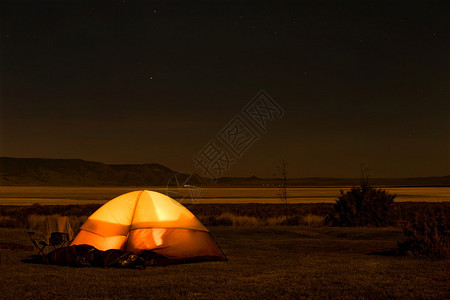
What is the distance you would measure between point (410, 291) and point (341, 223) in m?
18.8

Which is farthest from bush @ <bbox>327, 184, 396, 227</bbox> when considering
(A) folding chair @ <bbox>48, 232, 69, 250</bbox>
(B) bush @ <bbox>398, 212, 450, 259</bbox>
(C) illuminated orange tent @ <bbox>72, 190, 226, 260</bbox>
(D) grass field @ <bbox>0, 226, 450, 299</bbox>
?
(A) folding chair @ <bbox>48, 232, 69, 250</bbox>

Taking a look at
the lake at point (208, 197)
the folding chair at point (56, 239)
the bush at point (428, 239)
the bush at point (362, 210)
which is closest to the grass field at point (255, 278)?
the bush at point (428, 239)

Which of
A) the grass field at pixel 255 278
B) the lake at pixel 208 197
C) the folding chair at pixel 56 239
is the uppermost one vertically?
the lake at pixel 208 197

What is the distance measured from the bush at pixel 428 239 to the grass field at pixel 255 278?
0.67 metres

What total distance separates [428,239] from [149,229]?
25.6ft

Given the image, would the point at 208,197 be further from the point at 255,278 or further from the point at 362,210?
the point at 255,278

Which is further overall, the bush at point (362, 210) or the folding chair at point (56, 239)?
the bush at point (362, 210)

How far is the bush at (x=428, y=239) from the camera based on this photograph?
620 inches

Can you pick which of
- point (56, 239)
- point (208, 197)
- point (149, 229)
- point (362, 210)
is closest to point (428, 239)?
point (149, 229)

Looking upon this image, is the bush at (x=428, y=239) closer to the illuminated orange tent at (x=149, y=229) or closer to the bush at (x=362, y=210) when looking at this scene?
the illuminated orange tent at (x=149, y=229)

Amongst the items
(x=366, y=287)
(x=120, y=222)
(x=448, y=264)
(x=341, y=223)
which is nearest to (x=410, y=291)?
(x=366, y=287)

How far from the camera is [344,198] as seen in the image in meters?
29.8

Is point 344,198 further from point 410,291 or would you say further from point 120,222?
point 410,291

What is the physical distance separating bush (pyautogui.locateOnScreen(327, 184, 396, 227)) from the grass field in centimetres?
1130
